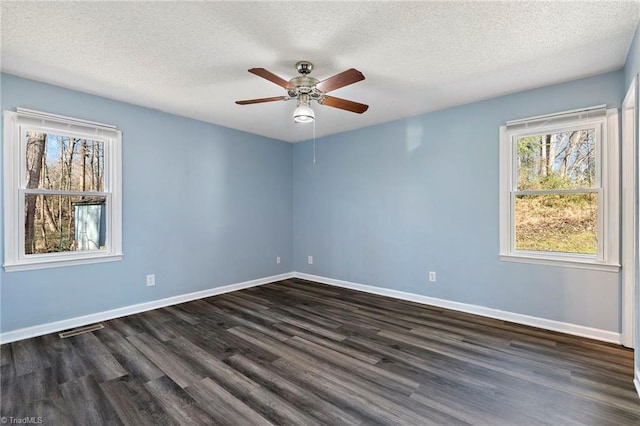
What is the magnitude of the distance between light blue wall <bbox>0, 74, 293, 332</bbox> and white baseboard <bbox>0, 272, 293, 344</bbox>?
0.19 ft

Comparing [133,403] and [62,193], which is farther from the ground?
[62,193]

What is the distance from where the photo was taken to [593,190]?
289 cm

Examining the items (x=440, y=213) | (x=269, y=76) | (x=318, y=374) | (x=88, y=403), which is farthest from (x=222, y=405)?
(x=440, y=213)

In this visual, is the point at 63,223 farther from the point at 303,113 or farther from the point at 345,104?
the point at 345,104

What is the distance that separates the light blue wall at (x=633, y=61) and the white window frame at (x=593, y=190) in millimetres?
313

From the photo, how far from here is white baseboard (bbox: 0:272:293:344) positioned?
2881mm

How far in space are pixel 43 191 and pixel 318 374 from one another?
322 centimetres

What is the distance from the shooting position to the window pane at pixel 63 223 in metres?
3.04

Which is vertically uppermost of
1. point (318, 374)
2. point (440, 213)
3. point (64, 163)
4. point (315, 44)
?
point (315, 44)

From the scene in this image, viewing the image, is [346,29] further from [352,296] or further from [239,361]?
[352,296]

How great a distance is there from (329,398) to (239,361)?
2.86ft

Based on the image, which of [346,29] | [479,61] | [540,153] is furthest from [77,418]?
[540,153]

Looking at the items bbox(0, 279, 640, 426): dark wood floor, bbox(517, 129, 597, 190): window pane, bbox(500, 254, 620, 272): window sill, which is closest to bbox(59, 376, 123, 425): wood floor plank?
bbox(0, 279, 640, 426): dark wood floor

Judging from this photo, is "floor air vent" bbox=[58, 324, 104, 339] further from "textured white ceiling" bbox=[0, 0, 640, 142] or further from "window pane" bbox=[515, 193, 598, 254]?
"window pane" bbox=[515, 193, 598, 254]
